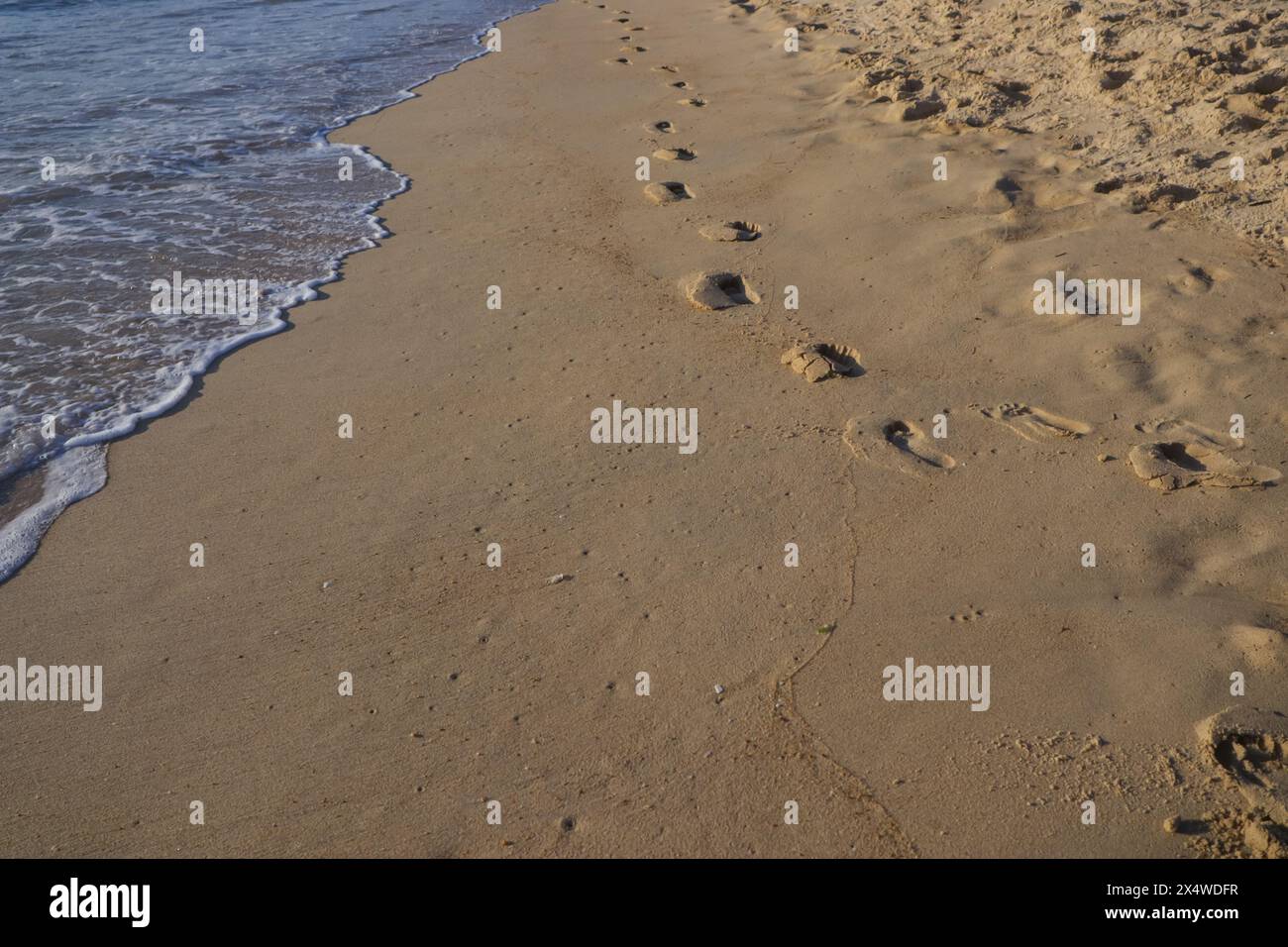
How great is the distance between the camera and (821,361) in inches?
196

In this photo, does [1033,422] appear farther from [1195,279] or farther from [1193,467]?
[1195,279]

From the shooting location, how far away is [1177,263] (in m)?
5.19

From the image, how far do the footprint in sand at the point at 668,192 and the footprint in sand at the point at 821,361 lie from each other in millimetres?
2614

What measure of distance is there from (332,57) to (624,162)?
6.71 m

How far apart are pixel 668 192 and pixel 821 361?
2992 mm

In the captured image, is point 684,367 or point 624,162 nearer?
point 684,367

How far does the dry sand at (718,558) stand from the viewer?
289 cm

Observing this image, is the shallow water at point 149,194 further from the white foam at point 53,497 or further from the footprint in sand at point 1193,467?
the footprint in sand at point 1193,467

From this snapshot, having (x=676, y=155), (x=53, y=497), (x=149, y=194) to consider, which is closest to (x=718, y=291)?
(x=676, y=155)

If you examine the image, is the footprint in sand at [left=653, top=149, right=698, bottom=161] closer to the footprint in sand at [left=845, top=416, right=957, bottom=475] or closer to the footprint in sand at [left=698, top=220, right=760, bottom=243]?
the footprint in sand at [left=698, top=220, right=760, bottom=243]

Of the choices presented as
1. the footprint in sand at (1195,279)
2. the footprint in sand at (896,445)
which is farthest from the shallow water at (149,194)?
the footprint in sand at (1195,279)

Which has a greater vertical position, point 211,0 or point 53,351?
point 211,0

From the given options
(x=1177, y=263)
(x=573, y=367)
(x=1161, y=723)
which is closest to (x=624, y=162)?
(x=573, y=367)
